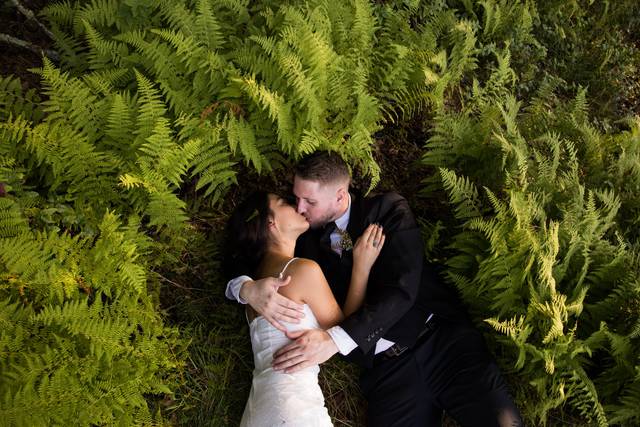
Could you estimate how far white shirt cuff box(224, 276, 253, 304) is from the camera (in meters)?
4.05

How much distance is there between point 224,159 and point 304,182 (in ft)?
2.99

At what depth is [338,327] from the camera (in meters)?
3.92

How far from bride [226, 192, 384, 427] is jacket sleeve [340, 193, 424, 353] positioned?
0.38 ft

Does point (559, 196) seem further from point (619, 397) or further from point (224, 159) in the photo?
point (224, 159)

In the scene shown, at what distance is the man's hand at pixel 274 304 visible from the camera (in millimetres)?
3711

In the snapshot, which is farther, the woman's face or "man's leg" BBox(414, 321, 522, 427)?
the woman's face

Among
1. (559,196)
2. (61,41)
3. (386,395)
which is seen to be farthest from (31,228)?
(559,196)

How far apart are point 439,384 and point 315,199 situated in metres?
1.84

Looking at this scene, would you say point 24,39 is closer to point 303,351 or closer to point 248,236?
point 248,236

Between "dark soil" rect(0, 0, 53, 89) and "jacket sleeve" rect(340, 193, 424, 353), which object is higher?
"dark soil" rect(0, 0, 53, 89)

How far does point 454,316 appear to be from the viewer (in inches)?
176

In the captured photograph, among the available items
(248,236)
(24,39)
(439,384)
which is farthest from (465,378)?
(24,39)

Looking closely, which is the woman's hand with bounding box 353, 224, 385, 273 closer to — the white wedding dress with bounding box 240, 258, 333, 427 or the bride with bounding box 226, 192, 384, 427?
the bride with bounding box 226, 192, 384, 427

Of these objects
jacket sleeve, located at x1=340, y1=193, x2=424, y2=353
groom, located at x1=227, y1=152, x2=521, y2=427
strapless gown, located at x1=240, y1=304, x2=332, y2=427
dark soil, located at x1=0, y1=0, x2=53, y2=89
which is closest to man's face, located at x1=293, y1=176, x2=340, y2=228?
groom, located at x1=227, y1=152, x2=521, y2=427
